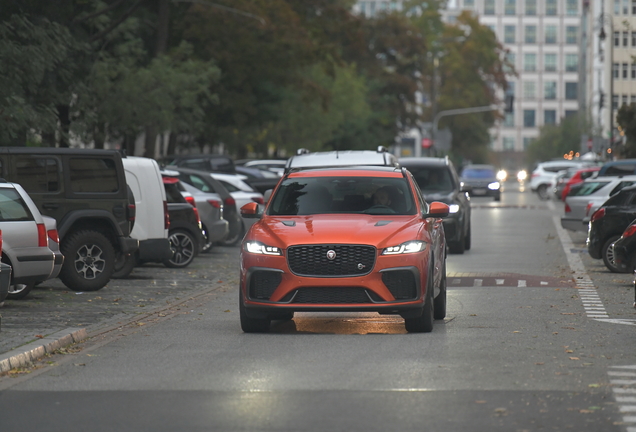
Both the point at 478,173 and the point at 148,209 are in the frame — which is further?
the point at 478,173

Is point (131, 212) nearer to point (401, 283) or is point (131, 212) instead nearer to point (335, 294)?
point (335, 294)

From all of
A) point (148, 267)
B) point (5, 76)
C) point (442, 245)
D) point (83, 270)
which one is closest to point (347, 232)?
point (442, 245)

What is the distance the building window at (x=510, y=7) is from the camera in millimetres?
195250

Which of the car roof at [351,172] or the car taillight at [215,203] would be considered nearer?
the car roof at [351,172]

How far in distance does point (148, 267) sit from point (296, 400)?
44.9 ft

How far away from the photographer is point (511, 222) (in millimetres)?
38344

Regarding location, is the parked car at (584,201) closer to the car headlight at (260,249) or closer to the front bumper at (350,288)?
the front bumper at (350,288)

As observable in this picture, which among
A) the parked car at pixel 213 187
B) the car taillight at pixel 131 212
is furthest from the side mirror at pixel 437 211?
the parked car at pixel 213 187

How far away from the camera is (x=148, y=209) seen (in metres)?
18.7

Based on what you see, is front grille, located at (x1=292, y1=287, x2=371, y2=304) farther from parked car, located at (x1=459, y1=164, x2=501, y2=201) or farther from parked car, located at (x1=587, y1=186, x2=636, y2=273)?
parked car, located at (x1=459, y1=164, x2=501, y2=201)

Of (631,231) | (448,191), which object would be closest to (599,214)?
(631,231)

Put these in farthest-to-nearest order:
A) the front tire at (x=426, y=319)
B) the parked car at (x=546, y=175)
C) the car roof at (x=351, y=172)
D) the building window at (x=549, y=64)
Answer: the building window at (x=549, y=64)
the parked car at (x=546, y=175)
the car roof at (x=351, y=172)
the front tire at (x=426, y=319)

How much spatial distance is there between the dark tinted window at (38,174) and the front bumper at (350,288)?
5.84m

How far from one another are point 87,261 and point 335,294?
6156mm
